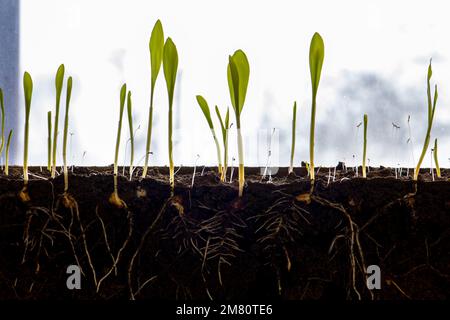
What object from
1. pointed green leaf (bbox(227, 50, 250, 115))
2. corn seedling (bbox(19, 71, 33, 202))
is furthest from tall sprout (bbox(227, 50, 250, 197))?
corn seedling (bbox(19, 71, 33, 202))

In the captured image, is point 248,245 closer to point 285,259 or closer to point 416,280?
point 285,259

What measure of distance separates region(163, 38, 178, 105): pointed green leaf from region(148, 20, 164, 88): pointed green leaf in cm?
3

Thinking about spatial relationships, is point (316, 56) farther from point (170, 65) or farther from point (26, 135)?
point (26, 135)

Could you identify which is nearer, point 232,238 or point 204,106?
point 232,238

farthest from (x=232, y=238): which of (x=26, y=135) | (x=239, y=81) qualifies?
Answer: (x=26, y=135)

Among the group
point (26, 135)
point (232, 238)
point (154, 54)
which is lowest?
point (232, 238)

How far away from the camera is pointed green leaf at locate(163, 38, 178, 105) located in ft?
1.71

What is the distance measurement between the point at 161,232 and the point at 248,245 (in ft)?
0.33

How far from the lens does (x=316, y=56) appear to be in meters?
0.52

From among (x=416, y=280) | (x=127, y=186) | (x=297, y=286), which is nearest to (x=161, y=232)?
(x=127, y=186)

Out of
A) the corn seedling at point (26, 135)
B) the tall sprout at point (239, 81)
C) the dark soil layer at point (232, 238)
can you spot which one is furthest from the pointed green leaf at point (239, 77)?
the corn seedling at point (26, 135)

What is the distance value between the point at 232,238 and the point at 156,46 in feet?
0.83

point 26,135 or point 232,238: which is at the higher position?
point 26,135

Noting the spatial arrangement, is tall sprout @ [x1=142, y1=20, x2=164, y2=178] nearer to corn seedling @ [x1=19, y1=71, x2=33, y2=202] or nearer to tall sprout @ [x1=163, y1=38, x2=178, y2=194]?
tall sprout @ [x1=163, y1=38, x2=178, y2=194]
